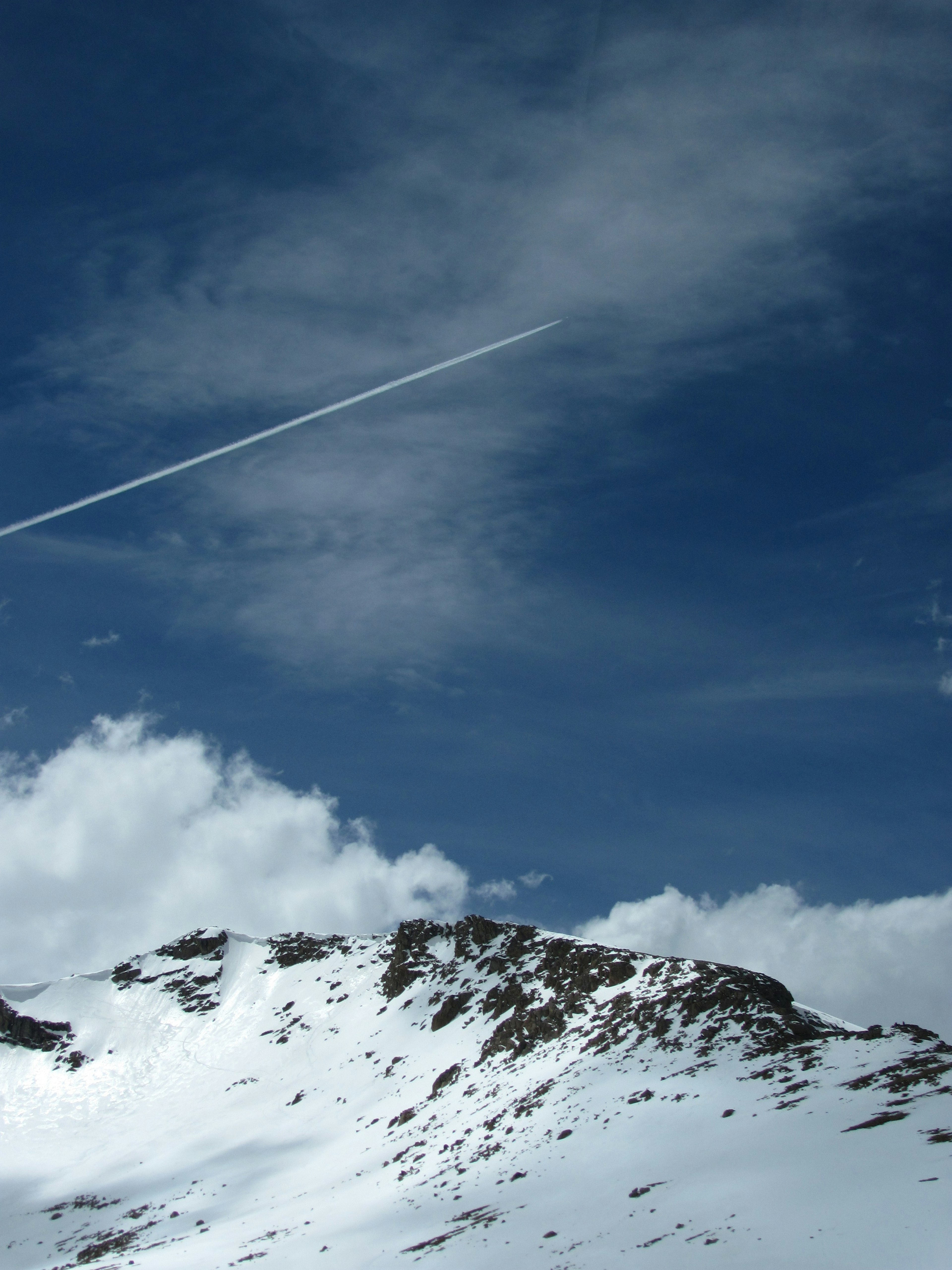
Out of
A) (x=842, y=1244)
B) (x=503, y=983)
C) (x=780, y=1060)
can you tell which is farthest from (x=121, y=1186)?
(x=842, y=1244)

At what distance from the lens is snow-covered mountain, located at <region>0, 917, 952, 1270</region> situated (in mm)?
28172

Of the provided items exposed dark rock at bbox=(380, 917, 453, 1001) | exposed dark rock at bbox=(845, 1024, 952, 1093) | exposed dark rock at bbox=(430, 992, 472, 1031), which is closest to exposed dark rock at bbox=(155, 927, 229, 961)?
exposed dark rock at bbox=(380, 917, 453, 1001)

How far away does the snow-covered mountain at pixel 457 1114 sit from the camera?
2817 cm

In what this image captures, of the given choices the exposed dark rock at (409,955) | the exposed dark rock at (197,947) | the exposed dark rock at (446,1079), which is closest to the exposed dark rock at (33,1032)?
the exposed dark rock at (197,947)

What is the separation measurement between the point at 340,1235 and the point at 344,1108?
37338 mm

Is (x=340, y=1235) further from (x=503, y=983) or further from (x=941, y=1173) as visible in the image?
(x=503, y=983)

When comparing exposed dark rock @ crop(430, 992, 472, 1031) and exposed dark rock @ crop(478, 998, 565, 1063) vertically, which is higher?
exposed dark rock @ crop(430, 992, 472, 1031)

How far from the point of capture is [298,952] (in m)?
123

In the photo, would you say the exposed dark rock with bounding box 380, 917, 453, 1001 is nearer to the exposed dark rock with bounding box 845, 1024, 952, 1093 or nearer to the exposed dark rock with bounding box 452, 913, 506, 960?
the exposed dark rock with bounding box 452, 913, 506, 960

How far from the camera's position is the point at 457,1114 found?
60438 millimetres

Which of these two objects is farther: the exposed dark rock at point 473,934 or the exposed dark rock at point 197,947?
the exposed dark rock at point 197,947

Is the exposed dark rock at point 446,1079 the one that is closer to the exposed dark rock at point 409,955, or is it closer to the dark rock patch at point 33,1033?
the exposed dark rock at point 409,955

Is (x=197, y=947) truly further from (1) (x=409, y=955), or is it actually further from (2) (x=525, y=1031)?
(2) (x=525, y=1031)

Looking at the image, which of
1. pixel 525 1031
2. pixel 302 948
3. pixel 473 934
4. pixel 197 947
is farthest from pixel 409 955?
pixel 197 947
